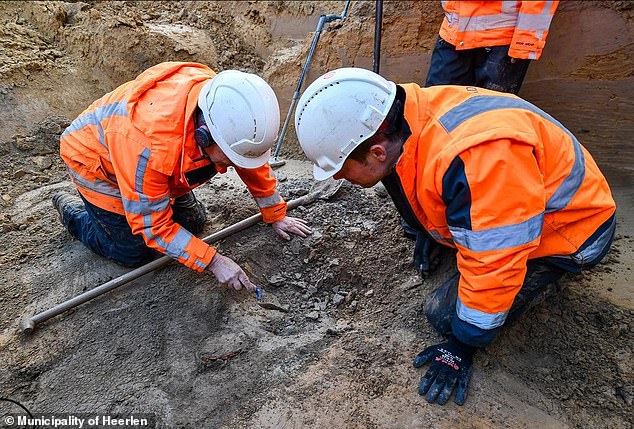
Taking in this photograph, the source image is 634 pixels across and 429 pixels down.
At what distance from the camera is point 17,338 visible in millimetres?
2725

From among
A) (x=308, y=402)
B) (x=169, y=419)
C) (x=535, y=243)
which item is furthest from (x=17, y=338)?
(x=535, y=243)

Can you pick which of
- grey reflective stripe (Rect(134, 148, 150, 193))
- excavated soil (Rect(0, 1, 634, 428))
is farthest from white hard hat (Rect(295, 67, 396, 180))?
excavated soil (Rect(0, 1, 634, 428))

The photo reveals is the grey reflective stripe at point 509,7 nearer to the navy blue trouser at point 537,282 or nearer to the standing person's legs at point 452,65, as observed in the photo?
the standing person's legs at point 452,65

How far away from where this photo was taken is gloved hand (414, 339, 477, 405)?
2133 mm

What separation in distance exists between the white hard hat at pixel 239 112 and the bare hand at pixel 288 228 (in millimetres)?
886

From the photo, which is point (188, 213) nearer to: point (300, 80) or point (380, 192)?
point (380, 192)

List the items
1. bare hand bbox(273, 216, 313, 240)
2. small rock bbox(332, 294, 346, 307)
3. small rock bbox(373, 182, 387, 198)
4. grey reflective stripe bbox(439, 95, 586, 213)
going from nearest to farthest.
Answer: grey reflective stripe bbox(439, 95, 586, 213)
small rock bbox(332, 294, 346, 307)
bare hand bbox(273, 216, 313, 240)
small rock bbox(373, 182, 387, 198)

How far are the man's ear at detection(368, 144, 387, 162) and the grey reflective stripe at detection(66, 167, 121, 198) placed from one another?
175 cm

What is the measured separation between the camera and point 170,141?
237 cm

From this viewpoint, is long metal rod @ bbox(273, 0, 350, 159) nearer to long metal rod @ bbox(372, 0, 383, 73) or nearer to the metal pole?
the metal pole

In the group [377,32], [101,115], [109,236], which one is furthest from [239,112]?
[377,32]

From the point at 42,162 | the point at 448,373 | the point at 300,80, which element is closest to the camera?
the point at 448,373

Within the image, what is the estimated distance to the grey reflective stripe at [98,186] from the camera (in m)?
2.87

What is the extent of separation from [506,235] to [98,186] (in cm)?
235
